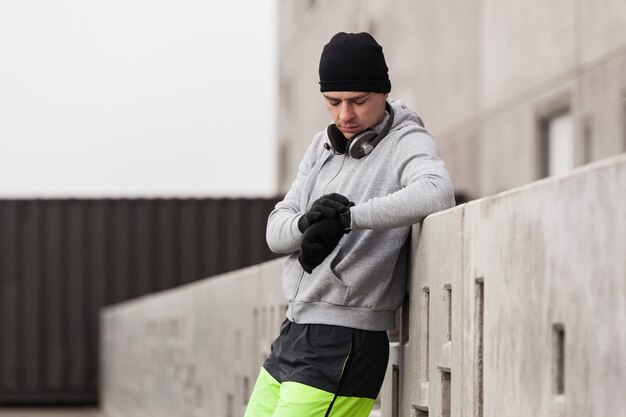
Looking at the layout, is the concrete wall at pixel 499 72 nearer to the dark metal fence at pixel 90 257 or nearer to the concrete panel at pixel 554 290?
the dark metal fence at pixel 90 257

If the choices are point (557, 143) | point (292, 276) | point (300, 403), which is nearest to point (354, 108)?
point (292, 276)

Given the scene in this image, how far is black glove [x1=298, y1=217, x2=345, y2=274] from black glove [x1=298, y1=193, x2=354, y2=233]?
18 millimetres

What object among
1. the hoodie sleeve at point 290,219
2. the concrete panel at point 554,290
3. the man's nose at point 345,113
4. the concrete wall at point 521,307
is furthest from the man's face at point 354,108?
the concrete panel at point 554,290

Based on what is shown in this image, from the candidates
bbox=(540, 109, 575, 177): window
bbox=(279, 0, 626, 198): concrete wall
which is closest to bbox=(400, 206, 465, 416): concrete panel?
bbox=(279, 0, 626, 198): concrete wall

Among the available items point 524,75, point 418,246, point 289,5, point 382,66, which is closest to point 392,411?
point 418,246

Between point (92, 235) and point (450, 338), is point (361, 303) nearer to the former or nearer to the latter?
point (450, 338)

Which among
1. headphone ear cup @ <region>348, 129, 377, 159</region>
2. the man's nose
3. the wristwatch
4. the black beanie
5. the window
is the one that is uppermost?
the window

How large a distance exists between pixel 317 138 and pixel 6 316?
663 inches

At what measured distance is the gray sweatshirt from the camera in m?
3.87

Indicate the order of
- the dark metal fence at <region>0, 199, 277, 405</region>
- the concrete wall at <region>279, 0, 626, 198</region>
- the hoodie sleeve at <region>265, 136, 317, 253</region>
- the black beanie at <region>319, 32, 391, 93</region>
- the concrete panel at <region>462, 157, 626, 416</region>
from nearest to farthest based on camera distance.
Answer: the concrete panel at <region>462, 157, 626, 416</region> < the black beanie at <region>319, 32, 391, 93</region> < the hoodie sleeve at <region>265, 136, 317, 253</region> < the concrete wall at <region>279, 0, 626, 198</region> < the dark metal fence at <region>0, 199, 277, 405</region>

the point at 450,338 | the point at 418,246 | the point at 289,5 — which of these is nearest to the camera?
the point at 450,338

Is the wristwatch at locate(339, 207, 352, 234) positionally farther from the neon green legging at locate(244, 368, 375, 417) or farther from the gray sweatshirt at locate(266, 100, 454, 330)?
the neon green legging at locate(244, 368, 375, 417)

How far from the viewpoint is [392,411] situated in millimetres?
4508

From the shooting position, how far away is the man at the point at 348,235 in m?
3.82
